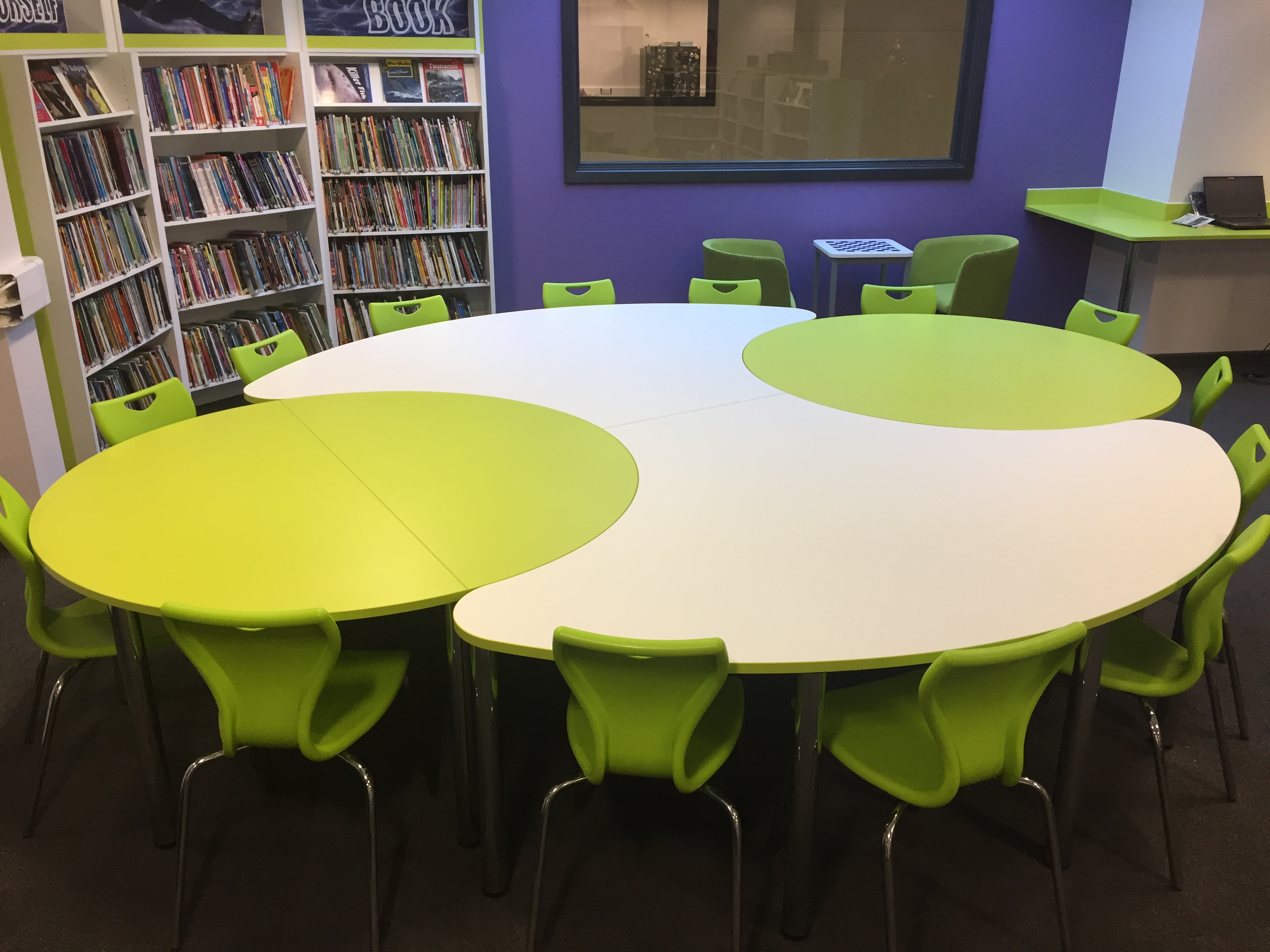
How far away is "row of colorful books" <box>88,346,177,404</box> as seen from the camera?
4.49m

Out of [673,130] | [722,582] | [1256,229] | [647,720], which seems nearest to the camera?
[647,720]

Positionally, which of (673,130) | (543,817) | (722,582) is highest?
(673,130)

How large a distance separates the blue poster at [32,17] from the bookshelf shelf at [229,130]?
1.89 ft

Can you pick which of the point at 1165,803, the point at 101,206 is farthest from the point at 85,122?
the point at 1165,803

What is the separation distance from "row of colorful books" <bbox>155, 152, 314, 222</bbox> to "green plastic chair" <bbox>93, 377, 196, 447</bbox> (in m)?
2.04

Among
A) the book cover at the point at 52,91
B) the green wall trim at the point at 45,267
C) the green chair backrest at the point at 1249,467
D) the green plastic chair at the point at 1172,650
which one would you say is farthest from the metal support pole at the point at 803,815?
the book cover at the point at 52,91

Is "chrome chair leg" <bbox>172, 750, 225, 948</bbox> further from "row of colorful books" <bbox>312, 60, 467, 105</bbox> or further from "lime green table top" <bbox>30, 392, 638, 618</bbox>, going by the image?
"row of colorful books" <bbox>312, 60, 467, 105</bbox>

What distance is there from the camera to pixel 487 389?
Result: 11.1 feet

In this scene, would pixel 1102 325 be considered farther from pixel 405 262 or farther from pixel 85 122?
pixel 85 122

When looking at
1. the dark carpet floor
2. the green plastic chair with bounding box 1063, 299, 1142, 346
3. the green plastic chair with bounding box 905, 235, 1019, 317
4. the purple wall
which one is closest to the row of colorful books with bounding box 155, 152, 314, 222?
the purple wall

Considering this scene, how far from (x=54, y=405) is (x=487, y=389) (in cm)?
223

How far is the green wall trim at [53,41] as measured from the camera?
3.89m

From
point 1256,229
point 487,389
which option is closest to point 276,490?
point 487,389

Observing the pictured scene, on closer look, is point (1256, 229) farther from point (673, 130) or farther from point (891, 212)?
point (673, 130)
